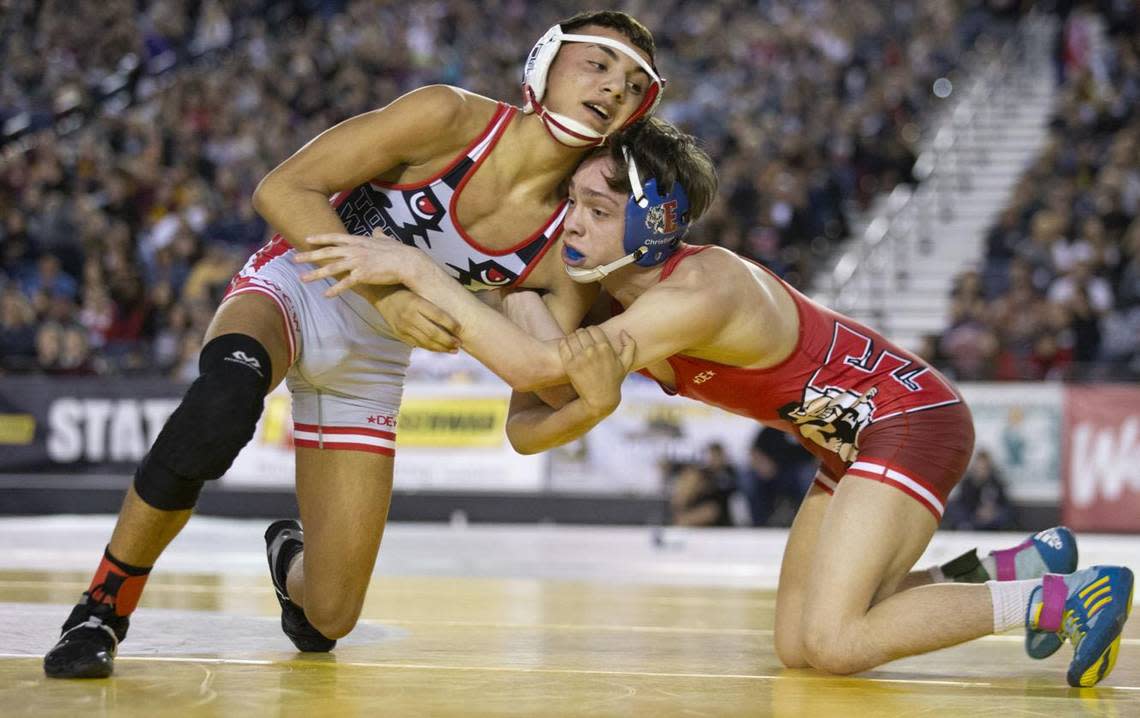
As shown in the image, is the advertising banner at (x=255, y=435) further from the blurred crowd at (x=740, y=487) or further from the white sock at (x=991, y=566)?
the white sock at (x=991, y=566)

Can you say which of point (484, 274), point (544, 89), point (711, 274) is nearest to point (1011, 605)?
point (711, 274)

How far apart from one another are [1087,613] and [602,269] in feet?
5.16

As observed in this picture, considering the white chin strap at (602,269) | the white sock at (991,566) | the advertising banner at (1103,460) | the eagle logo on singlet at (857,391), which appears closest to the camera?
the white chin strap at (602,269)

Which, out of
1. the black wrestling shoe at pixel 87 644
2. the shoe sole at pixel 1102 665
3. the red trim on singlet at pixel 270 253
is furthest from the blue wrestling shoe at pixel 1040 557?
the black wrestling shoe at pixel 87 644

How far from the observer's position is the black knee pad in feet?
11.6

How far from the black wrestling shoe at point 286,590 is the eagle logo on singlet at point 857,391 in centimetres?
152

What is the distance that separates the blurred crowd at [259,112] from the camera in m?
13.4

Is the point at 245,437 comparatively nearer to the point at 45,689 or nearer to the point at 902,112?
the point at 45,689

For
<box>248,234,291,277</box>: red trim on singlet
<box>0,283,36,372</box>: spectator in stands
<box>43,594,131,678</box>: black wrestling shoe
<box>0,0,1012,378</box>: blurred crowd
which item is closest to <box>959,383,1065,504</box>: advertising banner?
<box>0,0,1012,378</box>: blurred crowd

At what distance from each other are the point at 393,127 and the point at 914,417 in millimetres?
1719

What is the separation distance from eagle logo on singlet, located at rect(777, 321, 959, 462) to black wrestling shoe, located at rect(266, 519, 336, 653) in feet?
5.00

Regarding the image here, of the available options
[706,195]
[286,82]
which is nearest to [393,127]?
[706,195]

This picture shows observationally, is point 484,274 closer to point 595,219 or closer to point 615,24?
point 595,219

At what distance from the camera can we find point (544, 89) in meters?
4.16
